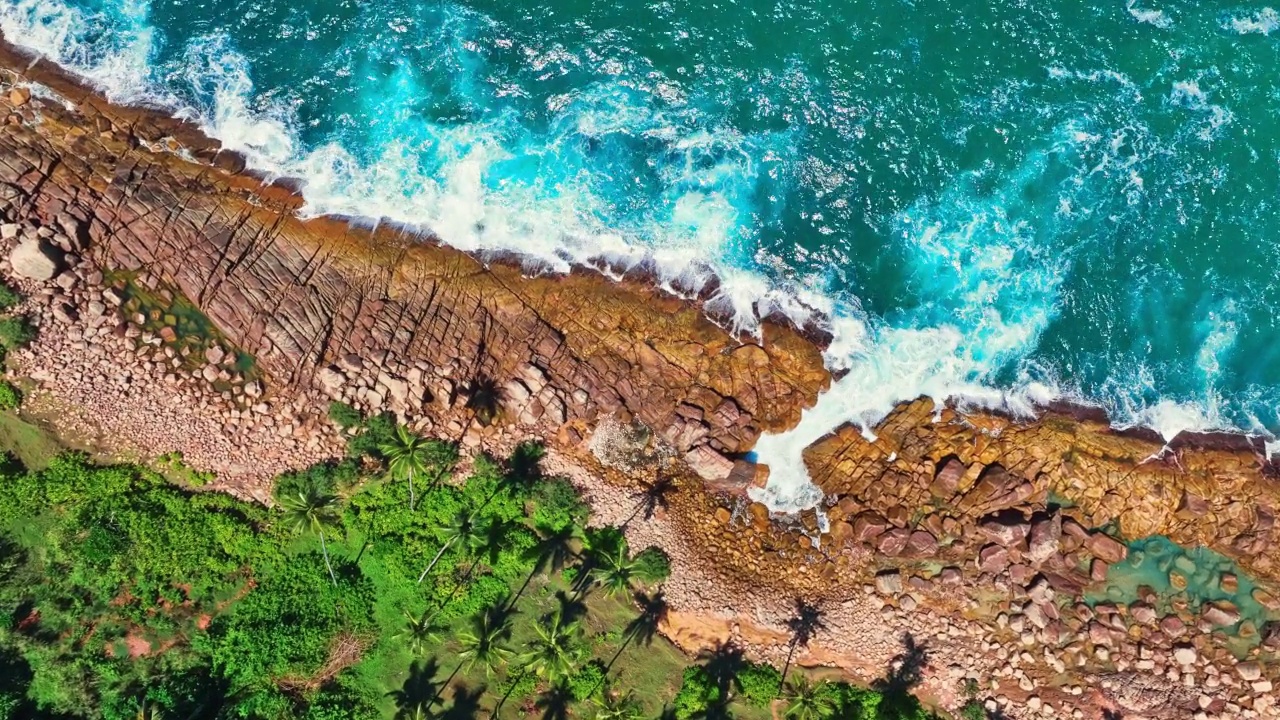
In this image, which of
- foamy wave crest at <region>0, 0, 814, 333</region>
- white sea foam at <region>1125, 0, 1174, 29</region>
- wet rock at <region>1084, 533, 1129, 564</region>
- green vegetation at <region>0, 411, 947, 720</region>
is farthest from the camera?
white sea foam at <region>1125, 0, 1174, 29</region>

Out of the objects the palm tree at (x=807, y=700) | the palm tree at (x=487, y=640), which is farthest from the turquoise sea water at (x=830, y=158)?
the palm tree at (x=487, y=640)

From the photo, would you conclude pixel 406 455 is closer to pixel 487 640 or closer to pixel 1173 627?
pixel 487 640

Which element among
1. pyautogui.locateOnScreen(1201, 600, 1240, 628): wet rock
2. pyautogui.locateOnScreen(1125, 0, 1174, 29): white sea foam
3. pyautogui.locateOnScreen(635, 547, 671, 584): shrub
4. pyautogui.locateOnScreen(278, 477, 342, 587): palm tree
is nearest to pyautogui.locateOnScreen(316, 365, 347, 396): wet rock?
pyautogui.locateOnScreen(278, 477, 342, 587): palm tree

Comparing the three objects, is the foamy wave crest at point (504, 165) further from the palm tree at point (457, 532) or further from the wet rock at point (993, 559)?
the wet rock at point (993, 559)

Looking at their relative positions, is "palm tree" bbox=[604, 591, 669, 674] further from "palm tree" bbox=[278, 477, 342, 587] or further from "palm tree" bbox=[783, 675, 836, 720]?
"palm tree" bbox=[278, 477, 342, 587]

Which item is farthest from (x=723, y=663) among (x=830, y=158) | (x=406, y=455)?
(x=830, y=158)

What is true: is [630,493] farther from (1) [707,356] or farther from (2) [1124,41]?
(2) [1124,41]
